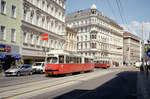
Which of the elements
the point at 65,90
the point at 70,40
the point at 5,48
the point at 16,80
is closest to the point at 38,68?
the point at 5,48

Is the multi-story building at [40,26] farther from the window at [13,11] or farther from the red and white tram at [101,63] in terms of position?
the red and white tram at [101,63]

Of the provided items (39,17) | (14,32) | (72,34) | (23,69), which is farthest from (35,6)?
(72,34)

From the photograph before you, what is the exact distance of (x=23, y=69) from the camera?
2495 centimetres

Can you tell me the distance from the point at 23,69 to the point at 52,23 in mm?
20281

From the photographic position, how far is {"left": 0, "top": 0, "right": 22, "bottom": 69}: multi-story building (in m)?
27.9

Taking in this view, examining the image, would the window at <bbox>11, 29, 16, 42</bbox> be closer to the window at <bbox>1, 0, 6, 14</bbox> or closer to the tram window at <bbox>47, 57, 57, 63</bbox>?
the window at <bbox>1, 0, 6, 14</bbox>

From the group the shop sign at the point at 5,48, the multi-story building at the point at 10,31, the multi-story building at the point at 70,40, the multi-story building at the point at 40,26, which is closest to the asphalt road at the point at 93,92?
the shop sign at the point at 5,48

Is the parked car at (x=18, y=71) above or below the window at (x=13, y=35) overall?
below

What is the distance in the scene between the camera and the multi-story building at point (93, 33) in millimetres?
75875

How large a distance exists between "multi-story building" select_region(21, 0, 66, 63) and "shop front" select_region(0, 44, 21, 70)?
208cm

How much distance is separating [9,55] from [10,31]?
12.0 ft

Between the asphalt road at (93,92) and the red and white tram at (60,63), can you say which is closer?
the asphalt road at (93,92)

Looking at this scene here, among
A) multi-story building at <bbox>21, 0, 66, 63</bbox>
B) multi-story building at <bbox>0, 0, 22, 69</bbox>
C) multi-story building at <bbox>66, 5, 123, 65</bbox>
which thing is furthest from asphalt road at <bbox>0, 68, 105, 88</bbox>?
multi-story building at <bbox>66, 5, 123, 65</bbox>

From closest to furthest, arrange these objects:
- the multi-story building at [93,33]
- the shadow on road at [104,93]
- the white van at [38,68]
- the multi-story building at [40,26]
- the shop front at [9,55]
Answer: the shadow on road at [104,93], the shop front at [9,55], the white van at [38,68], the multi-story building at [40,26], the multi-story building at [93,33]
